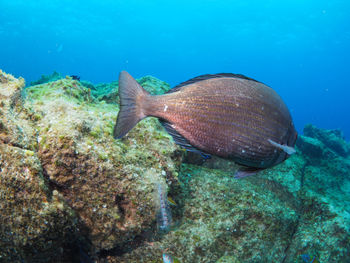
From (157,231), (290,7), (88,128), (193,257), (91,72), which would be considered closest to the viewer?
(88,128)

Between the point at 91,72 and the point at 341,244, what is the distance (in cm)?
15250

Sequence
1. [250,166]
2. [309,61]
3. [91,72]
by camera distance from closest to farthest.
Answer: [250,166]
[309,61]
[91,72]

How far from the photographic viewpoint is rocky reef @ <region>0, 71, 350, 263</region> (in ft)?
5.68

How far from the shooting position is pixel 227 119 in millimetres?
1574

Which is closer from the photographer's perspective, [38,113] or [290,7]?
[38,113]

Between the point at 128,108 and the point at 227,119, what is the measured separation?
830mm

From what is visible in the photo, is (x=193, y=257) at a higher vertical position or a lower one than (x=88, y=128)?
lower

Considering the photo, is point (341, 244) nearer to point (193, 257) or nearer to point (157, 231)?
point (193, 257)

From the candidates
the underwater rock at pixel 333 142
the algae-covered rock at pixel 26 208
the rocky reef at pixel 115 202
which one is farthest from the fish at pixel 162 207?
the underwater rock at pixel 333 142

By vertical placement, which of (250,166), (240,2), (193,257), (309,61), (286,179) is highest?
(309,61)

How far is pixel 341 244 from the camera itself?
12.6 ft

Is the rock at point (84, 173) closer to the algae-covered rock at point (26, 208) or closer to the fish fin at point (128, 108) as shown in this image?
the algae-covered rock at point (26, 208)

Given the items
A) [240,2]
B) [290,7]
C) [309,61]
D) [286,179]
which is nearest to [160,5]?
[240,2]

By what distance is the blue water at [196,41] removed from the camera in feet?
194
